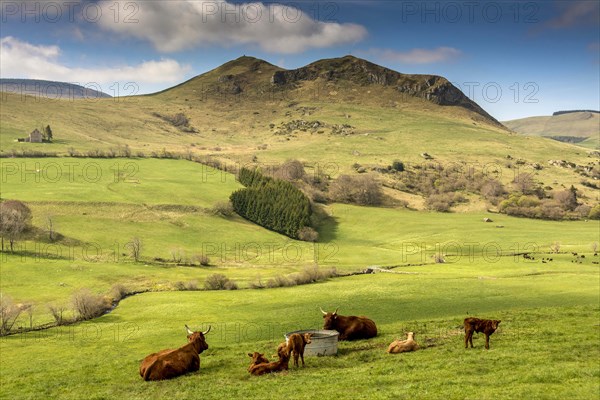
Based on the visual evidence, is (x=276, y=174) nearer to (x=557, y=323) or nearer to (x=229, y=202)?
(x=229, y=202)

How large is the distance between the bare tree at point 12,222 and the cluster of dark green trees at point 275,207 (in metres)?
58.8

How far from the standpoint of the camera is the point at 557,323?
98.7 feet

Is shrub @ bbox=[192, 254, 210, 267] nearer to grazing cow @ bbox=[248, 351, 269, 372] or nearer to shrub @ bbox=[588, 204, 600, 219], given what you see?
grazing cow @ bbox=[248, 351, 269, 372]

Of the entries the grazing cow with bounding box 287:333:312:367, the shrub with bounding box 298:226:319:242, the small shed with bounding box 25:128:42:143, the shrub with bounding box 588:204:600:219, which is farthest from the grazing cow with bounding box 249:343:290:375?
the small shed with bounding box 25:128:42:143

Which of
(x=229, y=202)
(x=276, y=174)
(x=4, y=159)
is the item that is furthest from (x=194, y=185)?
(x=4, y=159)

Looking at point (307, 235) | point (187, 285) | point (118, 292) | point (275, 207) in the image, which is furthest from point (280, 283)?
point (275, 207)

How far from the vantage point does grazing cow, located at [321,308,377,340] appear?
92.9 ft

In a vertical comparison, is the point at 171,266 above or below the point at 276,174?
below

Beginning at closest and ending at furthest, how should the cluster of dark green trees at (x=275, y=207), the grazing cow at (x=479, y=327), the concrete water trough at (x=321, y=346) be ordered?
the grazing cow at (x=479, y=327) < the concrete water trough at (x=321, y=346) < the cluster of dark green trees at (x=275, y=207)

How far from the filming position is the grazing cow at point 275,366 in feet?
74.6

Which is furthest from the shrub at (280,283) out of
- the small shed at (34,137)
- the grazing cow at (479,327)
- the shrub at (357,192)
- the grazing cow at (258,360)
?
the small shed at (34,137)

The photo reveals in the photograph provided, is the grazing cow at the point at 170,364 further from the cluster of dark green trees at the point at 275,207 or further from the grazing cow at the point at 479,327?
the cluster of dark green trees at the point at 275,207

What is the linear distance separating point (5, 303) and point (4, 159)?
408 feet

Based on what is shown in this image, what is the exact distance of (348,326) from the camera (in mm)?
28672
